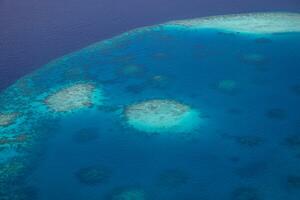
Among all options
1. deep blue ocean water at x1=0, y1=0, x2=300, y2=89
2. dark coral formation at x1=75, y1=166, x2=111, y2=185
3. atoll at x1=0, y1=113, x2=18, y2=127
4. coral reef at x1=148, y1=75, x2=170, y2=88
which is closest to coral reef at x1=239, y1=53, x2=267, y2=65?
coral reef at x1=148, y1=75, x2=170, y2=88

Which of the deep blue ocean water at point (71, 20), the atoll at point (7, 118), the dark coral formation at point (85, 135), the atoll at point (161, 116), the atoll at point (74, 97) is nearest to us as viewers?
the dark coral formation at point (85, 135)

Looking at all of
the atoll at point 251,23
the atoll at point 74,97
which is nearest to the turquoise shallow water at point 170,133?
the atoll at point 74,97

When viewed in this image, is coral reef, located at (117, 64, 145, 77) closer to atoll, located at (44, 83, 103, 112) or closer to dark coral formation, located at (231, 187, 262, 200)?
atoll, located at (44, 83, 103, 112)

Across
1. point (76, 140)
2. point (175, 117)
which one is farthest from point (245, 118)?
point (76, 140)

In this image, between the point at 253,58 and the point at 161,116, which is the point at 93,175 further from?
the point at 253,58

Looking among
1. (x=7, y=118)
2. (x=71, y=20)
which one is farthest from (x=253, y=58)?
(x=7, y=118)

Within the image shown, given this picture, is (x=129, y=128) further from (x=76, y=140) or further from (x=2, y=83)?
(x=2, y=83)

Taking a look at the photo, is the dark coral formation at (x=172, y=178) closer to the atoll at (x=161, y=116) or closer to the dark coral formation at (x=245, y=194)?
the dark coral formation at (x=245, y=194)
